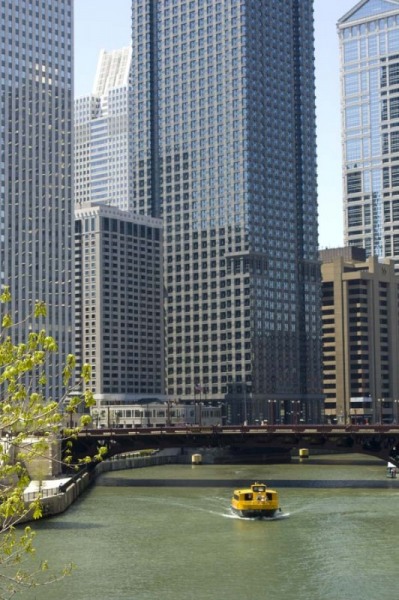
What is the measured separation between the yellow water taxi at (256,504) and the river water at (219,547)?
1969 millimetres

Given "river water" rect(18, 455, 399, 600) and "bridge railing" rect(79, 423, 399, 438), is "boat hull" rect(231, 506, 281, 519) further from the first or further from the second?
"bridge railing" rect(79, 423, 399, 438)

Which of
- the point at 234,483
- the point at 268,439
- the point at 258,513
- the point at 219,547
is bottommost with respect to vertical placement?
the point at 219,547

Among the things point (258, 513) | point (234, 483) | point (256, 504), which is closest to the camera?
point (258, 513)

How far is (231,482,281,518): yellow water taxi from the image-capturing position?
399 ft

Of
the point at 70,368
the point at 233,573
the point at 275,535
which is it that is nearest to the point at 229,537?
the point at 275,535

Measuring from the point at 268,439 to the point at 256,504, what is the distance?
5033 centimetres

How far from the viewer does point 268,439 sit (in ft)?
566

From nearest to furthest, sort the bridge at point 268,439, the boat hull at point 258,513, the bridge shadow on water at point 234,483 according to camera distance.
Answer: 1. the boat hull at point 258,513
2. the bridge shadow on water at point 234,483
3. the bridge at point 268,439

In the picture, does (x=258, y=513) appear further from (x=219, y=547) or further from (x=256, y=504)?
(x=219, y=547)

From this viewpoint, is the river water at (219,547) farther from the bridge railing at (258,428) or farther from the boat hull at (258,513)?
the bridge railing at (258,428)

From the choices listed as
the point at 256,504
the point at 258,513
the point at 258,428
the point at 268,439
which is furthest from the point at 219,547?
the point at 258,428

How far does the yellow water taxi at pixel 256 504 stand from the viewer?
399ft

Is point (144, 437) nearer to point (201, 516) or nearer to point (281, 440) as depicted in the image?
point (281, 440)

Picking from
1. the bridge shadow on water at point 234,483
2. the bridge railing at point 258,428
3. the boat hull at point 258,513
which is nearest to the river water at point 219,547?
the boat hull at point 258,513
